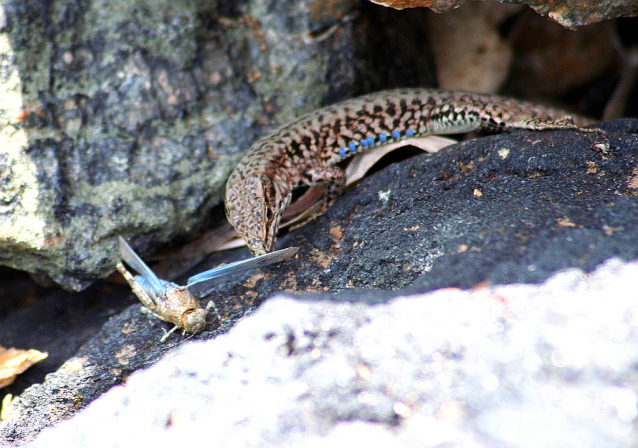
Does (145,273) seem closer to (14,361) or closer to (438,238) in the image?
(14,361)

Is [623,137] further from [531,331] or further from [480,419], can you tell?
[480,419]

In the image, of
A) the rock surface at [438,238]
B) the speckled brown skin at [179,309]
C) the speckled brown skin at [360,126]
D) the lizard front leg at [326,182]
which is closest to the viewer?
the rock surface at [438,238]

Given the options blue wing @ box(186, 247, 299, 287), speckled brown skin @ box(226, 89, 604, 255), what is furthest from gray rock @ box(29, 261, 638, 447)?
speckled brown skin @ box(226, 89, 604, 255)

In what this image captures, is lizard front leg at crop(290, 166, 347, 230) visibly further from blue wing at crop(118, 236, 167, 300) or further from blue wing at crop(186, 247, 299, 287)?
blue wing at crop(118, 236, 167, 300)

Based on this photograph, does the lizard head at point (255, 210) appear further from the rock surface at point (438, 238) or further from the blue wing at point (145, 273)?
the blue wing at point (145, 273)

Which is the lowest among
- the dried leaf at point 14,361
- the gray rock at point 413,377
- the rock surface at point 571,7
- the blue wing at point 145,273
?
the dried leaf at point 14,361

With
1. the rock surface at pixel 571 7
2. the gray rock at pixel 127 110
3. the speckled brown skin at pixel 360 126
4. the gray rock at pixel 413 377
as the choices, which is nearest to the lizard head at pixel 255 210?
the speckled brown skin at pixel 360 126

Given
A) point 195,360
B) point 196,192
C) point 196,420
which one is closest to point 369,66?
point 196,192
